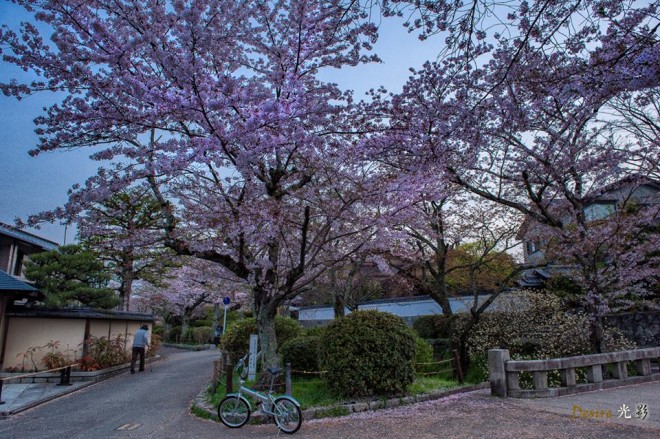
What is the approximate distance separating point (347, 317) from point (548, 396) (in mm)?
3943

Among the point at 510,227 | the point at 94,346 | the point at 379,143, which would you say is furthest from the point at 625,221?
the point at 94,346

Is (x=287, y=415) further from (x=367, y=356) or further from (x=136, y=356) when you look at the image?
(x=136, y=356)

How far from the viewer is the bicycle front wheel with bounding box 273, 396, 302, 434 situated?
638 centimetres

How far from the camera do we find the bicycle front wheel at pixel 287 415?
20.9 feet

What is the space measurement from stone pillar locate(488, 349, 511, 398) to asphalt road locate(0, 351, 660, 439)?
0.87 feet

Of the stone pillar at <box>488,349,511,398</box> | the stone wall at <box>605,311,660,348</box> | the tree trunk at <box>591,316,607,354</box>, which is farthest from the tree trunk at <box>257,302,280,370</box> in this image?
the stone wall at <box>605,311,660,348</box>

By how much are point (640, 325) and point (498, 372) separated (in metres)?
9.34

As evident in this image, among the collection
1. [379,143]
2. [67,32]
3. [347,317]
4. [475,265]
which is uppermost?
[67,32]

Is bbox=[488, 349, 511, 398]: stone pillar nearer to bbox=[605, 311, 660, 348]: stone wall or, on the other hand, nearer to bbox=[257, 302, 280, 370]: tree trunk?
bbox=[257, 302, 280, 370]: tree trunk

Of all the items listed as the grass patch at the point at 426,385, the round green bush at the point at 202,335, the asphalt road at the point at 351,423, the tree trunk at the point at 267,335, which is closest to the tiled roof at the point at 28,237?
the round green bush at the point at 202,335

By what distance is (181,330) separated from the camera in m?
31.7

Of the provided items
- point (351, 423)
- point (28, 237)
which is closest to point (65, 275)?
point (28, 237)

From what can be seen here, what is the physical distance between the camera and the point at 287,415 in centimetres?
641

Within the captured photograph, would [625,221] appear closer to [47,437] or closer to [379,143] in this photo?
[379,143]
